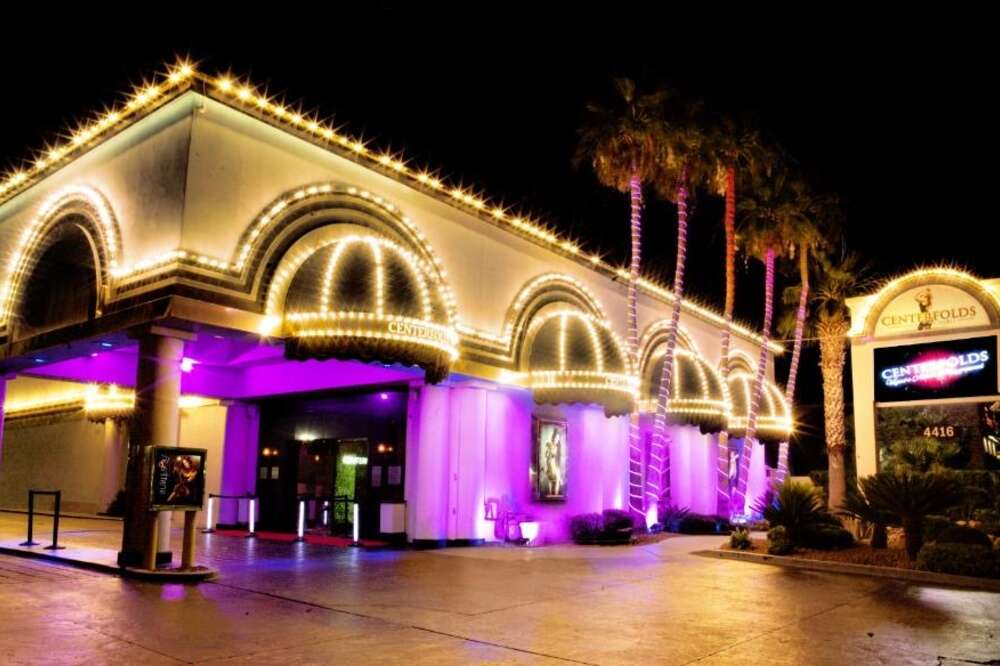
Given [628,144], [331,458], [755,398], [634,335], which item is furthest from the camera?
[755,398]

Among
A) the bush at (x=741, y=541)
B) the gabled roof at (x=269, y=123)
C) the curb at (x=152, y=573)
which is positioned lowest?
the curb at (x=152, y=573)

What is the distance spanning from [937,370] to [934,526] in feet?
22.1

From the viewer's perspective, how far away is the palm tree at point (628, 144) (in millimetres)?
22328

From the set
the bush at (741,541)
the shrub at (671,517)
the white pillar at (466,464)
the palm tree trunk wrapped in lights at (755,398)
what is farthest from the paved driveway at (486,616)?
the palm tree trunk wrapped in lights at (755,398)

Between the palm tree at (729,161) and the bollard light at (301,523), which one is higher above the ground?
the palm tree at (729,161)

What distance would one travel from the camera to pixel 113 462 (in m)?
29.7

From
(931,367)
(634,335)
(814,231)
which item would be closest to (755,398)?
(814,231)

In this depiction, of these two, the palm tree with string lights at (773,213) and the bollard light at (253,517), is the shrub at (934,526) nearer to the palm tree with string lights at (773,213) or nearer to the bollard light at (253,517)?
the palm tree with string lights at (773,213)

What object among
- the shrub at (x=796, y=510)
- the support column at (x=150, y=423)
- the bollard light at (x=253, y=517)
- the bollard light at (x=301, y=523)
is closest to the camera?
the support column at (x=150, y=423)

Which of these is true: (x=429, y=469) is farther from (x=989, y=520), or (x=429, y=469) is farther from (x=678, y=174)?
(x=989, y=520)

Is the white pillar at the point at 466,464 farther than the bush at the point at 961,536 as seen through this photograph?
Yes

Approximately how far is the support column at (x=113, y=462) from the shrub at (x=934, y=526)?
25.8 metres

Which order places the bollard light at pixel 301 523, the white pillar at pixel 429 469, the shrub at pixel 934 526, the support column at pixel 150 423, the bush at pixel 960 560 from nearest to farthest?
the support column at pixel 150 423, the bush at pixel 960 560, the shrub at pixel 934 526, the white pillar at pixel 429 469, the bollard light at pixel 301 523

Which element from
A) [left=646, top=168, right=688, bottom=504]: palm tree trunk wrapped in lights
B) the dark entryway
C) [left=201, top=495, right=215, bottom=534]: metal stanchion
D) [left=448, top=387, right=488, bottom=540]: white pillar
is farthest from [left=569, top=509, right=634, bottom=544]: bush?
[left=201, top=495, right=215, bottom=534]: metal stanchion
